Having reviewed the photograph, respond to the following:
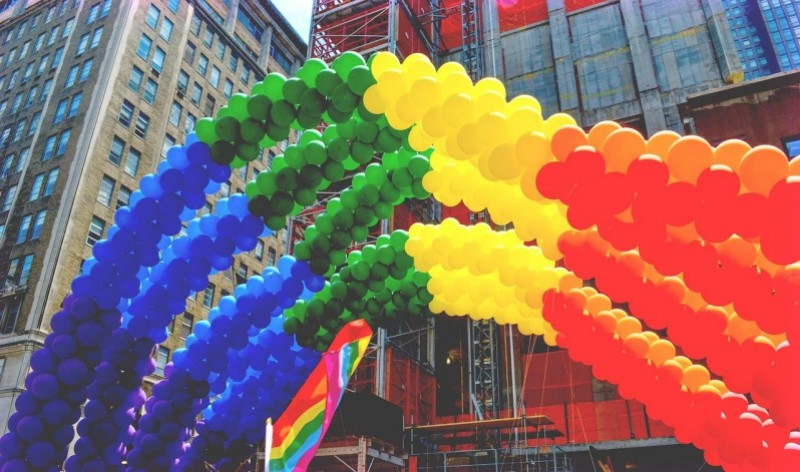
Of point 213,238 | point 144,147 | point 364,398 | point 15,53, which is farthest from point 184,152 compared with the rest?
point 15,53

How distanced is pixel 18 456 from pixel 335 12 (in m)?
21.5

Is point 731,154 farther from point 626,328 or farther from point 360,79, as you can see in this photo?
point 360,79

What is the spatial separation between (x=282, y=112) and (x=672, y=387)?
16.3ft

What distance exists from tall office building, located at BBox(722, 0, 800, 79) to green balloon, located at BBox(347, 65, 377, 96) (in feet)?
411

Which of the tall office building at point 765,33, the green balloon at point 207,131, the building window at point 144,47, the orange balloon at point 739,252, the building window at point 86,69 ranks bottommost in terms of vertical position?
the orange balloon at point 739,252

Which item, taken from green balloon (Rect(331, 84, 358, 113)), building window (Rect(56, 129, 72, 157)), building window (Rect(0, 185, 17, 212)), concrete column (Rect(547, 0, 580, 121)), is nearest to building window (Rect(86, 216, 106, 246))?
building window (Rect(56, 129, 72, 157))

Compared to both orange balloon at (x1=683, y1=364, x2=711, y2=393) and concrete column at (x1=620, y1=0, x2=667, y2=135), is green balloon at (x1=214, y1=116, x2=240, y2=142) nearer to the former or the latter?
orange balloon at (x1=683, y1=364, x2=711, y2=393)

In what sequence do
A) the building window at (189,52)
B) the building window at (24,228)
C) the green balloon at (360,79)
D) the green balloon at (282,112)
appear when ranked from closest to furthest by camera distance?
the green balloon at (360,79) < the green balloon at (282,112) < the building window at (24,228) < the building window at (189,52)

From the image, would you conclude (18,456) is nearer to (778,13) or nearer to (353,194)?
(353,194)

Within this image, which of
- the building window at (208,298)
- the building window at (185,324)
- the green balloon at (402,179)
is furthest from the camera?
the building window at (208,298)

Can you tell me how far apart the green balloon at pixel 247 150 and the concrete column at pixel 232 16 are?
42500mm

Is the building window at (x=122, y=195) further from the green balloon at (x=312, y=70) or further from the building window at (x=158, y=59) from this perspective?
the green balloon at (x=312, y=70)

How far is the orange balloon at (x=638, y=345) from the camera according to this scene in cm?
643

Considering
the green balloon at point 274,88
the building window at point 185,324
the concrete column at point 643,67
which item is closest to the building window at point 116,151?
the building window at point 185,324
